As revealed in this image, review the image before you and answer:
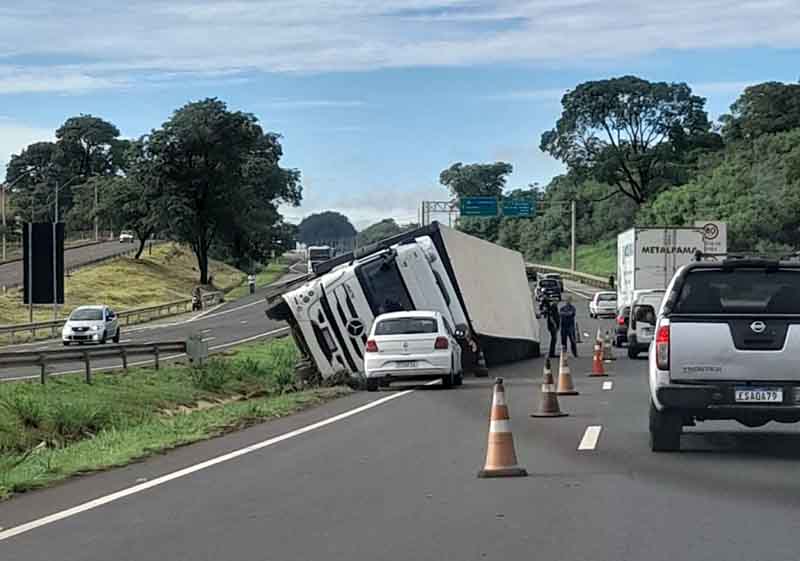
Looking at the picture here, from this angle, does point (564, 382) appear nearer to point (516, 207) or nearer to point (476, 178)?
point (516, 207)

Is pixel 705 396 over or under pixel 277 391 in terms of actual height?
over

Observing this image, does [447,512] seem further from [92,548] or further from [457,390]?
[457,390]

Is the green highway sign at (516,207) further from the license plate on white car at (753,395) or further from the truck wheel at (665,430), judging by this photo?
the license plate on white car at (753,395)

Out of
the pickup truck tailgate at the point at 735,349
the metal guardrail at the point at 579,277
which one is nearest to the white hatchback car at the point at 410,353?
the pickup truck tailgate at the point at 735,349

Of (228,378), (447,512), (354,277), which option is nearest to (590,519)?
(447,512)

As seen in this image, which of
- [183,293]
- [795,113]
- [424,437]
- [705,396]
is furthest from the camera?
[795,113]

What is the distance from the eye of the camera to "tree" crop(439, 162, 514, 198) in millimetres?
147163

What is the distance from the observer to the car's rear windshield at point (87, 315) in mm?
52281

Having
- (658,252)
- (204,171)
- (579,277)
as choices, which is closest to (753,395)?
(658,252)

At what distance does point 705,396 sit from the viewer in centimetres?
1330

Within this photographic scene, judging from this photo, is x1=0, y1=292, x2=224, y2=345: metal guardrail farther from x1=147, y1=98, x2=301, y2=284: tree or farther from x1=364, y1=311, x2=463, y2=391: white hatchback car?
x1=364, y1=311, x2=463, y2=391: white hatchback car

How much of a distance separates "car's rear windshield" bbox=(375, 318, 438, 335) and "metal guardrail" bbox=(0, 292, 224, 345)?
1258 inches

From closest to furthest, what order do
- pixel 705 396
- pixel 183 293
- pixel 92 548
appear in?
pixel 92 548, pixel 705 396, pixel 183 293

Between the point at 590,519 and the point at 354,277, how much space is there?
62.2ft
